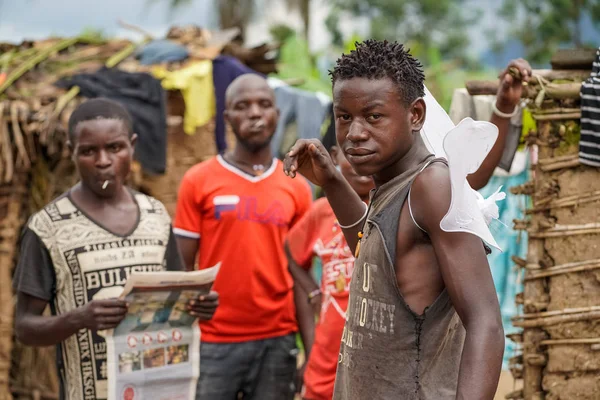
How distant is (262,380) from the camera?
4453 mm

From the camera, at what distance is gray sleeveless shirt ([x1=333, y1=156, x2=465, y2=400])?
2139mm

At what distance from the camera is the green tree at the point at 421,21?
25219 millimetres

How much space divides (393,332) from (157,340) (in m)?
1.53

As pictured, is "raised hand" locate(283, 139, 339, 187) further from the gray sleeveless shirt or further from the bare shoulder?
the bare shoulder

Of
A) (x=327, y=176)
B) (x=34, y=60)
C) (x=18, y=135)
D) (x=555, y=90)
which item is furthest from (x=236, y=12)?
(x=327, y=176)

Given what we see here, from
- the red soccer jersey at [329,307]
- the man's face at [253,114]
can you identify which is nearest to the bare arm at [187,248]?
the man's face at [253,114]

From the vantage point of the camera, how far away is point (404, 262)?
2.17 metres

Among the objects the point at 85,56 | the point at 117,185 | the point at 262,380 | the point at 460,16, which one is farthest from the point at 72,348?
the point at 460,16

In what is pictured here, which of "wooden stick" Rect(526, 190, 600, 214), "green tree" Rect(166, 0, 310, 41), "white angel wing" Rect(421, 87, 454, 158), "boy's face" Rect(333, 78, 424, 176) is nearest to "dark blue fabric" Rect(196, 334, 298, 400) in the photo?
"wooden stick" Rect(526, 190, 600, 214)

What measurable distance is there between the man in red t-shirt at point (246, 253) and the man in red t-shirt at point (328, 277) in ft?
1.19

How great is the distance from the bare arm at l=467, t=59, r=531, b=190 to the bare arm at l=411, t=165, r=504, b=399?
1.62 metres

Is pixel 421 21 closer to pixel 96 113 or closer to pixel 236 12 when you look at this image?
pixel 236 12

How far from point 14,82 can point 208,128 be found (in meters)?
1.78

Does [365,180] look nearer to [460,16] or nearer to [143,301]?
[143,301]
